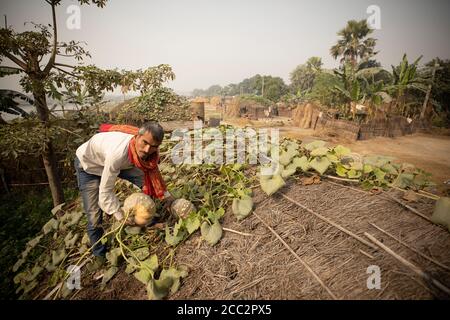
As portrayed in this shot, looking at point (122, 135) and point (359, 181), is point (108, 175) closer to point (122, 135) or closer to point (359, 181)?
point (122, 135)

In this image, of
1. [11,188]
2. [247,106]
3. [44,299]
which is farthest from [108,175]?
[247,106]

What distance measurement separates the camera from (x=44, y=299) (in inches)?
88.4

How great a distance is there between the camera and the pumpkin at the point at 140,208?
96.9 inches

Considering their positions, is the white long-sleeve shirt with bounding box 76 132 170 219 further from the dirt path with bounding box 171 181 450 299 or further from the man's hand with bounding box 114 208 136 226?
the dirt path with bounding box 171 181 450 299

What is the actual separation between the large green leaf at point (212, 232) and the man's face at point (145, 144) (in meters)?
0.98

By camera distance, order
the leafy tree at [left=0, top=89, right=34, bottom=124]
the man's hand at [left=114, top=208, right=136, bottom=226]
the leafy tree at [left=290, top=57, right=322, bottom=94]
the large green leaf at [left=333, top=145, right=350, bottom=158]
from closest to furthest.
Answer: the man's hand at [left=114, top=208, right=136, bottom=226] → the large green leaf at [left=333, top=145, right=350, bottom=158] → the leafy tree at [left=0, top=89, right=34, bottom=124] → the leafy tree at [left=290, top=57, right=322, bottom=94]

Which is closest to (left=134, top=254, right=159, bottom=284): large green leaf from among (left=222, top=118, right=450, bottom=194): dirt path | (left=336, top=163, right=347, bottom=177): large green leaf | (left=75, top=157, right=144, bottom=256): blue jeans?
(left=75, top=157, right=144, bottom=256): blue jeans

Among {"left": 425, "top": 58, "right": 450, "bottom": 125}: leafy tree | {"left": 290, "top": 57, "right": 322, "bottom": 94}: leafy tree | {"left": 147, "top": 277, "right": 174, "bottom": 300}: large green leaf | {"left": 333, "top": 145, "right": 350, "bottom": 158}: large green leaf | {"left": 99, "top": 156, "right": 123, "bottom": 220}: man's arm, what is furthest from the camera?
{"left": 290, "top": 57, "right": 322, "bottom": 94}: leafy tree

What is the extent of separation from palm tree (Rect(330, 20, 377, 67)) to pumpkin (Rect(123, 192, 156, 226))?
33.5 meters

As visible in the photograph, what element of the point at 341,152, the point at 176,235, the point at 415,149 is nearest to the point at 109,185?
the point at 176,235

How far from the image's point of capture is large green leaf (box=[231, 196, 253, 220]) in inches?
97.4

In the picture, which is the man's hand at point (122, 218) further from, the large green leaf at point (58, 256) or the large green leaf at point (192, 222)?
the large green leaf at point (58, 256)

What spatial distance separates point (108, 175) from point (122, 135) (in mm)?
425

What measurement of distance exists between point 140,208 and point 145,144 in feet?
2.57
